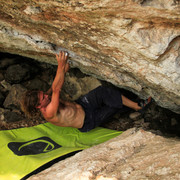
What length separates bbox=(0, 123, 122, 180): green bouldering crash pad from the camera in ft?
8.55

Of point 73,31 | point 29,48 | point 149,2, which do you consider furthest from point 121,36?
point 29,48

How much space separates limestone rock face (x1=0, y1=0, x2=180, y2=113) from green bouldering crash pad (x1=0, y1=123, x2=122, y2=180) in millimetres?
1159

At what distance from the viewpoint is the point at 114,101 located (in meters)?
3.27

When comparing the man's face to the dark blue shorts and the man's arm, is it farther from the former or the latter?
the dark blue shorts

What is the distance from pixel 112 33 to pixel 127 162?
123 centimetres

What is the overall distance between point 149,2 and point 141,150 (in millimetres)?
1383

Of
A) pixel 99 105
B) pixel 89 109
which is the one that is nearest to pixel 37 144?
pixel 89 109

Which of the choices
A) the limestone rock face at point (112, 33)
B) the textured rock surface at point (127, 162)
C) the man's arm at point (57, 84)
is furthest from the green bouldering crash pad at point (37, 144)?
the limestone rock face at point (112, 33)

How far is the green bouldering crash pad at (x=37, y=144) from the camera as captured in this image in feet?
8.55

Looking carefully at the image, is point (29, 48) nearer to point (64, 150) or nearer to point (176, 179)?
point (64, 150)

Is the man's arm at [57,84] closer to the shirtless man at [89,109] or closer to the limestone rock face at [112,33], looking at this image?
the shirtless man at [89,109]

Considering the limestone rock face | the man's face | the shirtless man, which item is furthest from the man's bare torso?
the limestone rock face

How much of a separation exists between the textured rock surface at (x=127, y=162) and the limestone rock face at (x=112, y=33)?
0.72 meters

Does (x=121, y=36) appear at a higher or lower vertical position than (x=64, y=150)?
higher
